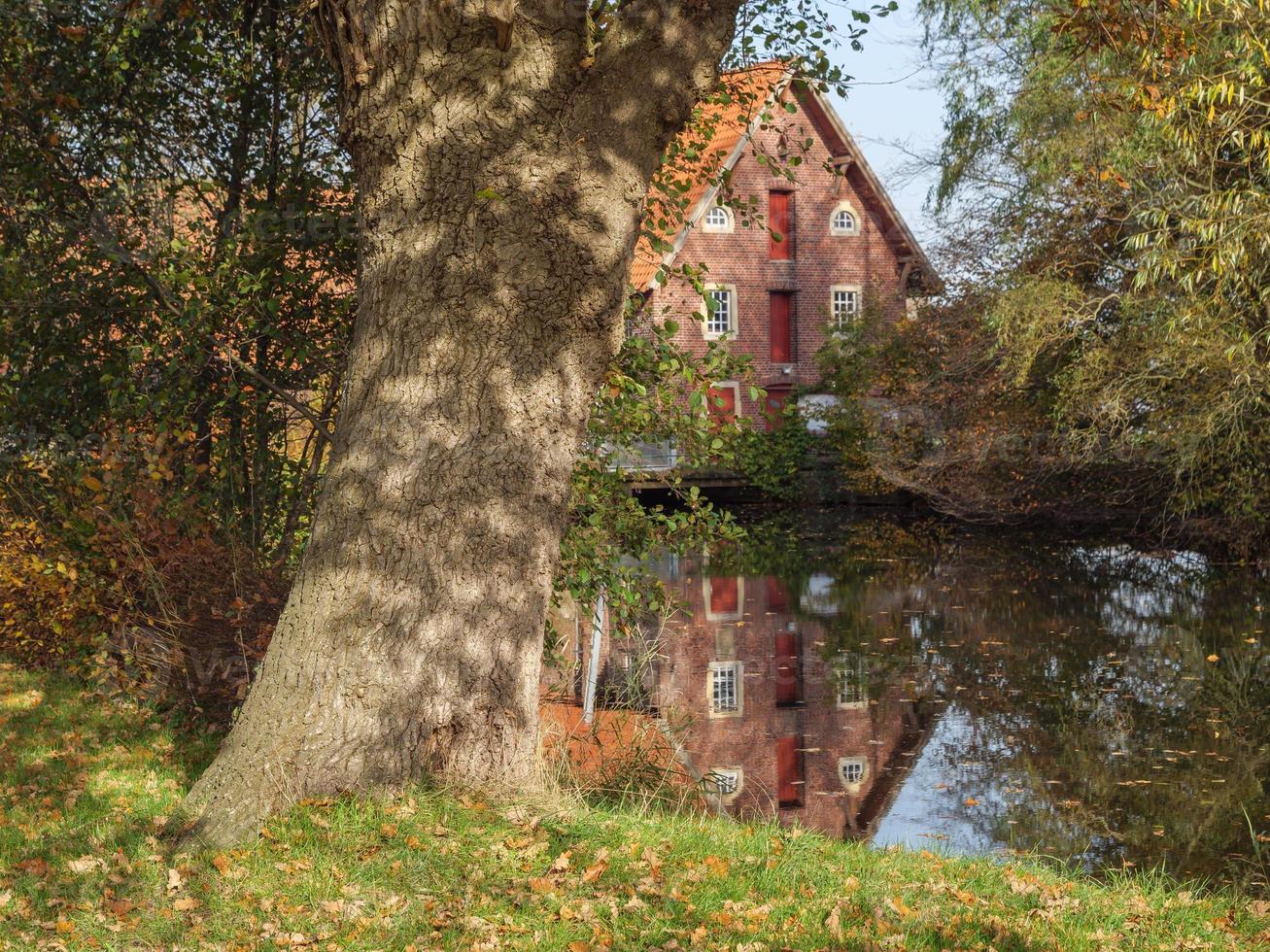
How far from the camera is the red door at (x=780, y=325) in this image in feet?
134

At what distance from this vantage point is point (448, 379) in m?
5.73

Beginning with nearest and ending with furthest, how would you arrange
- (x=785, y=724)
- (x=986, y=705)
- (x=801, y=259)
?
(x=785, y=724) → (x=986, y=705) → (x=801, y=259)

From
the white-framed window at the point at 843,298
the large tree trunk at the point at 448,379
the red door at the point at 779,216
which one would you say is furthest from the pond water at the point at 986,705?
the red door at the point at 779,216

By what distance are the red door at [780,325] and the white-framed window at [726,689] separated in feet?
91.3

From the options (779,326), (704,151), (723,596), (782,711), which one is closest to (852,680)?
(782,711)

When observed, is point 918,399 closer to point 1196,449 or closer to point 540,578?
point 1196,449

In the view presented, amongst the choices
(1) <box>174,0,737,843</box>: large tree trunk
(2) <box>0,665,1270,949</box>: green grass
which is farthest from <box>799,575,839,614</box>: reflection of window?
(1) <box>174,0,737,843</box>: large tree trunk

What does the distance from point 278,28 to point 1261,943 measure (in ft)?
26.5

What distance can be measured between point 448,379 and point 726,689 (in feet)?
24.7

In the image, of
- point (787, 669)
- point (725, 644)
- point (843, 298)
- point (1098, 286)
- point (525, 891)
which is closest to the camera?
point (525, 891)

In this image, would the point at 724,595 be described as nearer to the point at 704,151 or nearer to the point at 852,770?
the point at 852,770

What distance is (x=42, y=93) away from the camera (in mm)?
9133

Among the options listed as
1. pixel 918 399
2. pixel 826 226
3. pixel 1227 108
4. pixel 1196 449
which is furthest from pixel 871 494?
pixel 1227 108

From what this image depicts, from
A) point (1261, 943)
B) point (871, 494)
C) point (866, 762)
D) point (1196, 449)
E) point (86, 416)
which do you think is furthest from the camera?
point (871, 494)
